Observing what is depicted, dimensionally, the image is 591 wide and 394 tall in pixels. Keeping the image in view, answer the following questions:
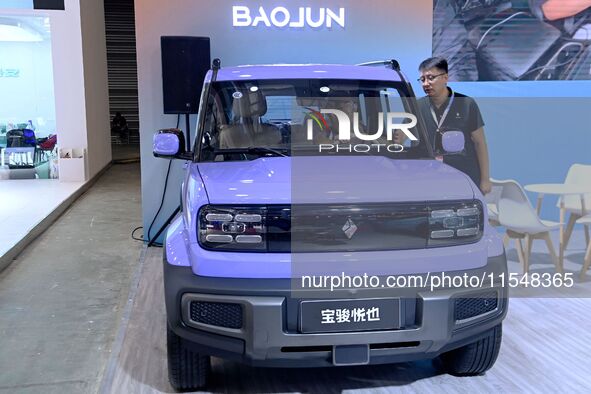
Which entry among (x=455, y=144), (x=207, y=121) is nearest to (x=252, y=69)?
(x=207, y=121)

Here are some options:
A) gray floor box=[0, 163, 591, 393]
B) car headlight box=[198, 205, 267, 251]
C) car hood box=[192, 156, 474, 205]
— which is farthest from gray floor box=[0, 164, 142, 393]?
car hood box=[192, 156, 474, 205]

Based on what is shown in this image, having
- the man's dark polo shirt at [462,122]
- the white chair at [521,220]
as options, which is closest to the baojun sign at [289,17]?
the man's dark polo shirt at [462,122]

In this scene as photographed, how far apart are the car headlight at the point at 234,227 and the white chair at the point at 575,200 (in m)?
3.25

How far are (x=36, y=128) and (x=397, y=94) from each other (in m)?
7.93

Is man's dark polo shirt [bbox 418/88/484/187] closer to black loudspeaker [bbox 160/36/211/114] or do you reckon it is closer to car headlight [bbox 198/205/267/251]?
car headlight [bbox 198/205/267/251]

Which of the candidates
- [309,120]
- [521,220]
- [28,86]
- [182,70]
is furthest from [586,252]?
[28,86]

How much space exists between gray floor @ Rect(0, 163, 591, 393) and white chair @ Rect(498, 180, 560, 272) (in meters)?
0.14

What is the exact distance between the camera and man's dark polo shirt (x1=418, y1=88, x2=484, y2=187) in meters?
3.86

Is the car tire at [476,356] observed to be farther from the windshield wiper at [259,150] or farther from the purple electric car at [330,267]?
the windshield wiper at [259,150]

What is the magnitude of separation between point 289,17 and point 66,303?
308cm

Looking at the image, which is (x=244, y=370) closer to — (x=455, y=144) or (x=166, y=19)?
(x=455, y=144)

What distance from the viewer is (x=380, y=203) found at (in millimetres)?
2396

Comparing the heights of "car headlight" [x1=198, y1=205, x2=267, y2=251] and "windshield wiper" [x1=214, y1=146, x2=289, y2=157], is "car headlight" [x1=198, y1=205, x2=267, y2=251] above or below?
below

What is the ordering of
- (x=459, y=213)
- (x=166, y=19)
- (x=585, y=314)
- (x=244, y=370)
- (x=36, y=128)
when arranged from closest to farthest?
(x=459, y=213)
(x=244, y=370)
(x=585, y=314)
(x=166, y=19)
(x=36, y=128)
